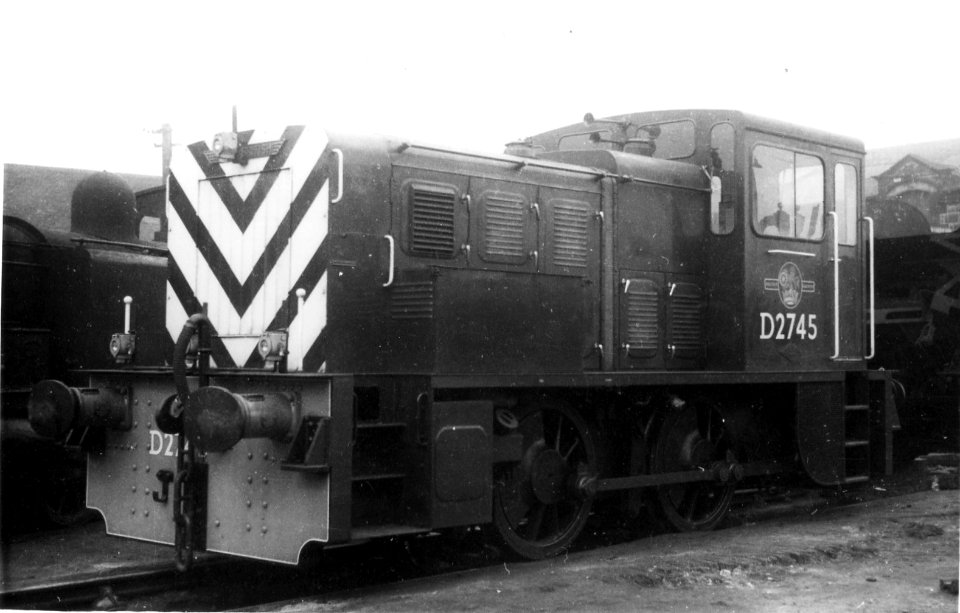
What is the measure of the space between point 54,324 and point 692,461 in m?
5.18

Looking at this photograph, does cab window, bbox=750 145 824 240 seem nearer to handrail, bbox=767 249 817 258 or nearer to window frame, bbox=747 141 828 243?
window frame, bbox=747 141 828 243

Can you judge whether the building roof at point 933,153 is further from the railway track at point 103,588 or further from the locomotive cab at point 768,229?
the railway track at point 103,588

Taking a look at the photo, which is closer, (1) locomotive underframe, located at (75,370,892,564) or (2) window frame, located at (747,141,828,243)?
(1) locomotive underframe, located at (75,370,892,564)

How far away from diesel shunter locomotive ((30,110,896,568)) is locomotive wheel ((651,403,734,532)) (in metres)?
0.02

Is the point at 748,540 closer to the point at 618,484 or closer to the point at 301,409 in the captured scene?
the point at 618,484

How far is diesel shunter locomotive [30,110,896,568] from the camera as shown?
18.7 ft

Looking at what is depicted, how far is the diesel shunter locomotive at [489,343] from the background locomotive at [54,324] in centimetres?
191

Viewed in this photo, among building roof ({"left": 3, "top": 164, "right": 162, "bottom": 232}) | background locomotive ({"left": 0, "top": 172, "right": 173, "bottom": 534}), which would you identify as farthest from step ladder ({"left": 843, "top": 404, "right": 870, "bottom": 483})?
building roof ({"left": 3, "top": 164, "right": 162, "bottom": 232})

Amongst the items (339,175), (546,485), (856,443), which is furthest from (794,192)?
(339,175)

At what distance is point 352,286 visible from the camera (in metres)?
6.03

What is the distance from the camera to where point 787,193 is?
816 centimetres

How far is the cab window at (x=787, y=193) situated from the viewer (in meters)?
7.94

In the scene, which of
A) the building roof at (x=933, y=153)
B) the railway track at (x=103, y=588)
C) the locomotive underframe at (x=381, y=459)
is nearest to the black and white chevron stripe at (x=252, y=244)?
the locomotive underframe at (x=381, y=459)

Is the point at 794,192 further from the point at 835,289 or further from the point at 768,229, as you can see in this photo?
the point at 835,289
